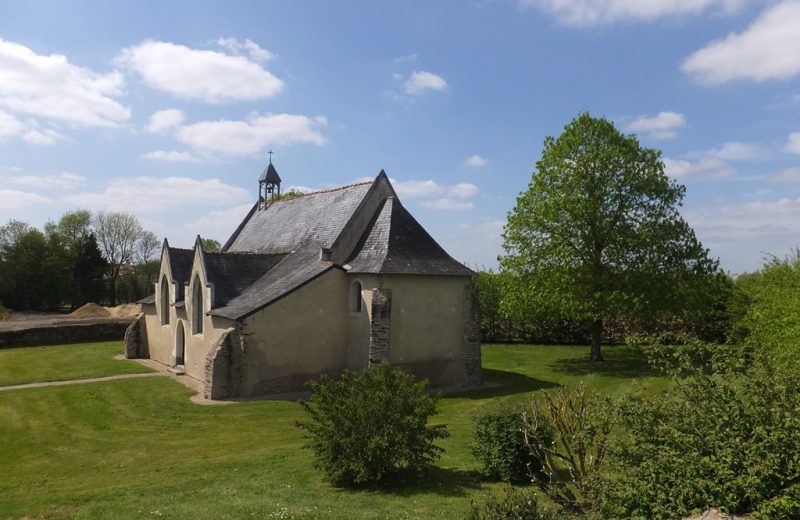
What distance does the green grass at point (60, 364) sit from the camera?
26.4 m

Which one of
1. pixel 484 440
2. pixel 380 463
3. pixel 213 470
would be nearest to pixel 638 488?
pixel 484 440

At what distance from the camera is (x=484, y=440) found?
11867mm

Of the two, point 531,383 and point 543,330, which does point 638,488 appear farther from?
point 543,330

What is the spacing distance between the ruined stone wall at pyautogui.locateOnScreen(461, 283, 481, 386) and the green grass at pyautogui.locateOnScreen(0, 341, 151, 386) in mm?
16390

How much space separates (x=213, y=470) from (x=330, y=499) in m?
4.07

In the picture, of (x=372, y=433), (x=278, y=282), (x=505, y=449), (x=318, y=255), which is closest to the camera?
(x=505, y=449)

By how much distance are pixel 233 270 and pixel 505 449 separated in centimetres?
1919

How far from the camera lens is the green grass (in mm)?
26359

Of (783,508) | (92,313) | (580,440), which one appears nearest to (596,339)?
(580,440)

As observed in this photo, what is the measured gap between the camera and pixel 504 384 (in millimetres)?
25344

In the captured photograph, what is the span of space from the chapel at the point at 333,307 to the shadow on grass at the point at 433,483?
33.8ft

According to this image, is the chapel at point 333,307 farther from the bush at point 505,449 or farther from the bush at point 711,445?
the bush at point 711,445

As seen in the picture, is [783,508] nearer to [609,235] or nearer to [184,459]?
[184,459]

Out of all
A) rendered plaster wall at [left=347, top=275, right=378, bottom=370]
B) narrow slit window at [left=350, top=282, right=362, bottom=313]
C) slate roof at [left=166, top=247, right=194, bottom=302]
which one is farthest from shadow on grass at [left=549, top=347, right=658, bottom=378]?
slate roof at [left=166, top=247, right=194, bottom=302]
